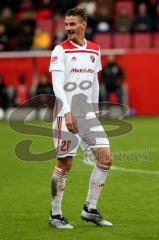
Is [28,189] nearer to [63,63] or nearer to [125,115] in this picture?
[63,63]

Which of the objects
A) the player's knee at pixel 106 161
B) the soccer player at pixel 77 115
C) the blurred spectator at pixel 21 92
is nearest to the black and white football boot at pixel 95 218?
the soccer player at pixel 77 115

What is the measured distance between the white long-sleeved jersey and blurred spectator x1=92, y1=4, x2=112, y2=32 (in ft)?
56.3

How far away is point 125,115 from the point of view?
24156 mm

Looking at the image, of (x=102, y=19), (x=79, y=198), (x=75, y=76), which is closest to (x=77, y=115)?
(x=75, y=76)

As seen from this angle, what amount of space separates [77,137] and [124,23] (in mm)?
17351

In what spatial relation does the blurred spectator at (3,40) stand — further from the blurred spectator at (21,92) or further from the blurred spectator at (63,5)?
the blurred spectator at (63,5)

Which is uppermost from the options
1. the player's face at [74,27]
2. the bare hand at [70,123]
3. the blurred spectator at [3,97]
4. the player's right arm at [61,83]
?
the player's face at [74,27]

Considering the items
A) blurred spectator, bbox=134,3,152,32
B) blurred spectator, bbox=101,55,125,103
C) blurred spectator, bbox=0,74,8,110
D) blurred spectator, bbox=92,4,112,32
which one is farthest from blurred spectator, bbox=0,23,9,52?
blurred spectator, bbox=134,3,152,32

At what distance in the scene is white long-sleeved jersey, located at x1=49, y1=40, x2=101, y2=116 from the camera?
841cm

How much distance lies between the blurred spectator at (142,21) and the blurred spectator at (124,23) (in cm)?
23

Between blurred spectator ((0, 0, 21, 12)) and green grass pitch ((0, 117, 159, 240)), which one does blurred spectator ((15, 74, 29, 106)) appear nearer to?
blurred spectator ((0, 0, 21, 12))

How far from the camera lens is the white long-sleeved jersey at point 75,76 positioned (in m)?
8.41

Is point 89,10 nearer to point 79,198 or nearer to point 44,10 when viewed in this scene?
point 44,10

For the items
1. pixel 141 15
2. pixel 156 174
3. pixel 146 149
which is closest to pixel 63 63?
pixel 156 174
